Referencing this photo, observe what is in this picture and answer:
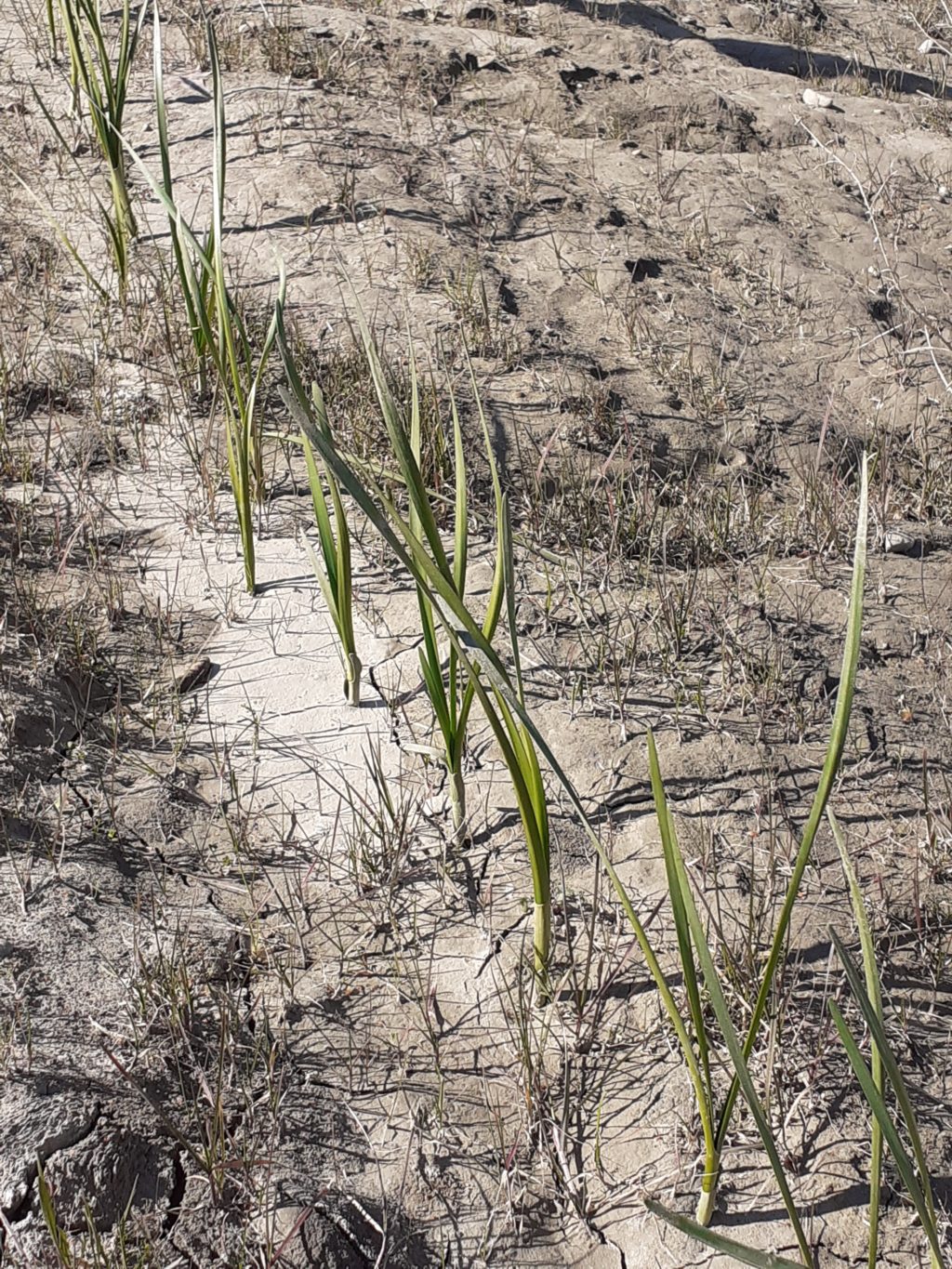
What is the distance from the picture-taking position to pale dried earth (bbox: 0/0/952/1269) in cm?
151

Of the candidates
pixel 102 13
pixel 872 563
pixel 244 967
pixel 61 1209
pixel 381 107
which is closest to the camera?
pixel 61 1209

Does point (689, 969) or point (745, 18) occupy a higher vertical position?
point (745, 18)

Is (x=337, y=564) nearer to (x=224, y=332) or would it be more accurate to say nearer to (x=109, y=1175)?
(x=224, y=332)

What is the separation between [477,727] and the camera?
2.15m

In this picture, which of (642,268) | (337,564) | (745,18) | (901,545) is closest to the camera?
(337,564)

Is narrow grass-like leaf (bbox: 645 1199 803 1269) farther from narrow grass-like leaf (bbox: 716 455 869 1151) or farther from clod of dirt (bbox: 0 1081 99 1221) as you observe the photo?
clod of dirt (bbox: 0 1081 99 1221)

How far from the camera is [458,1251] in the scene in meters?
1.46

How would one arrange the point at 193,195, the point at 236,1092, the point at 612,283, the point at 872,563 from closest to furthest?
the point at 236,1092 < the point at 872,563 < the point at 612,283 < the point at 193,195

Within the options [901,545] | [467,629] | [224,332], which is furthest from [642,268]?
[467,629]

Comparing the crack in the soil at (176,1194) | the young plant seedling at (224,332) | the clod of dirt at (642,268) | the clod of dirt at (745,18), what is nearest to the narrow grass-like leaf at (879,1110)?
the crack in the soil at (176,1194)

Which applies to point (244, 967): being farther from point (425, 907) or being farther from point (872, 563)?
point (872, 563)

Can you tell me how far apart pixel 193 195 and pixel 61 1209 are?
10.2ft

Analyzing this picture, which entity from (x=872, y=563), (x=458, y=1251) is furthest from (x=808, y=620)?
(x=458, y=1251)

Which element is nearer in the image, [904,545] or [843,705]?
[843,705]
